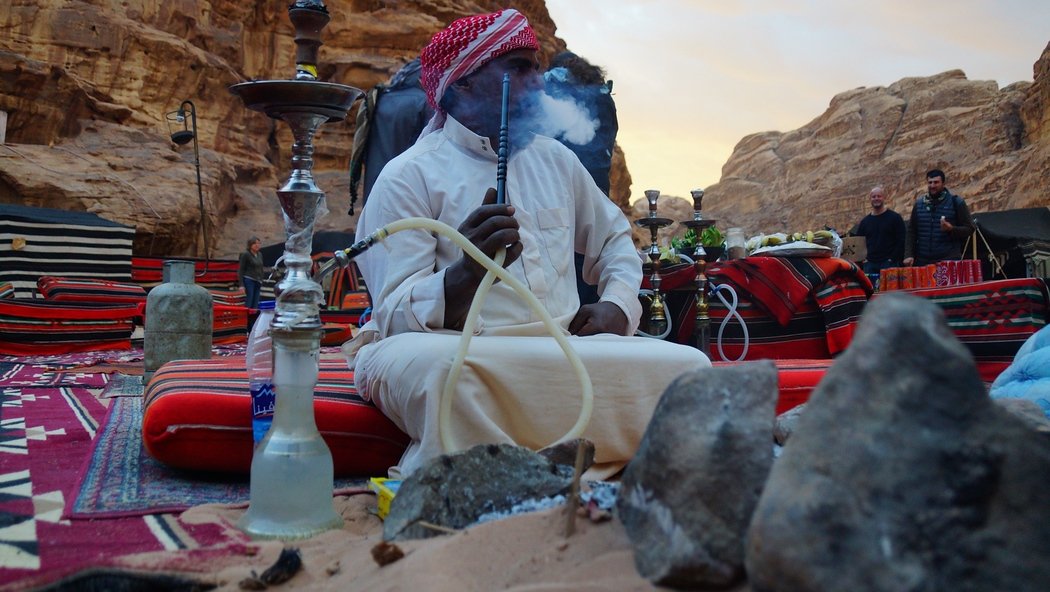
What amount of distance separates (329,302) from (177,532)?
849 cm

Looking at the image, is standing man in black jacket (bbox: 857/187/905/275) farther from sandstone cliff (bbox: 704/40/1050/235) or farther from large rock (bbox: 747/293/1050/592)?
sandstone cliff (bbox: 704/40/1050/235)

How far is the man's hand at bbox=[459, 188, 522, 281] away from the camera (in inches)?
81.8

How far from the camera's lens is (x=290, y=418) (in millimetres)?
1794

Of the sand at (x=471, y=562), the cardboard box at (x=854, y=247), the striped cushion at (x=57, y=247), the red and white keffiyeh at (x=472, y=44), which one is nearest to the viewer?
the sand at (x=471, y=562)

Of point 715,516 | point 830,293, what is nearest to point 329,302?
point 830,293

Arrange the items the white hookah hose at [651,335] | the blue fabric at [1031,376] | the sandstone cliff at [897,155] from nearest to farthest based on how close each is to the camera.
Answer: the blue fabric at [1031,376] < the white hookah hose at [651,335] < the sandstone cliff at [897,155]

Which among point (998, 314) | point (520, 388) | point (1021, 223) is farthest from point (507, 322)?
point (1021, 223)

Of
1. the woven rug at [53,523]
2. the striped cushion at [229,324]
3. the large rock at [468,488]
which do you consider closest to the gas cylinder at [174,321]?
the woven rug at [53,523]

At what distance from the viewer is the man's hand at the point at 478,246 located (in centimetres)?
208

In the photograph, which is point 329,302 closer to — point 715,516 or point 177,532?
point 177,532

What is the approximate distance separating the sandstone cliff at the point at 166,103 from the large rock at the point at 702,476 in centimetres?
1414

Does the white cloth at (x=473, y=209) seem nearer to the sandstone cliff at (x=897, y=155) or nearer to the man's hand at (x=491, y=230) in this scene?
the man's hand at (x=491, y=230)

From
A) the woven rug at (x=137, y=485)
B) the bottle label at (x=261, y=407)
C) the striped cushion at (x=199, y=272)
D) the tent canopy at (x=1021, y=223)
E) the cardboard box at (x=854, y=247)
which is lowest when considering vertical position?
the woven rug at (x=137, y=485)

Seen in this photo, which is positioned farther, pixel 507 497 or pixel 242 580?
pixel 507 497
